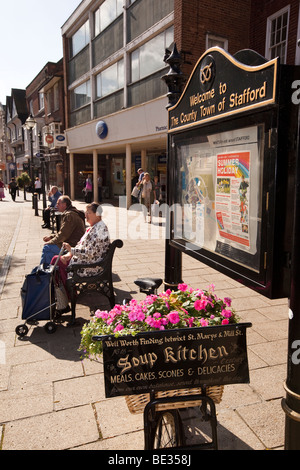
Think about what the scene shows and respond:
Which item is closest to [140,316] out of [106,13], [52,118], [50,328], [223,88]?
[223,88]

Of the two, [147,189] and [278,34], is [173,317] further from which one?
[278,34]

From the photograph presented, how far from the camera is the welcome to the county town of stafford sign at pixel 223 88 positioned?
6.82 feet

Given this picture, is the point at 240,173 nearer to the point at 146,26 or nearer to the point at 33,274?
the point at 33,274

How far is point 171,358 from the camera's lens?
2.11 meters

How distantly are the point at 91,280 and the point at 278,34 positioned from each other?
40.7ft

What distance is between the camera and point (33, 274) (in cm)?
454

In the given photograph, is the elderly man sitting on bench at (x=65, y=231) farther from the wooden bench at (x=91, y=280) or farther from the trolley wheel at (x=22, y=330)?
the trolley wheel at (x=22, y=330)

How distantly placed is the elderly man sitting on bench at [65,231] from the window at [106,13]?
15321 mm

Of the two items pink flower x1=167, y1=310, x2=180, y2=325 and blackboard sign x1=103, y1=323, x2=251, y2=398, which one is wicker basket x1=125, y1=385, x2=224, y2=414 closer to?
blackboard sign x1=103, y1=323, x2=251, y2=398

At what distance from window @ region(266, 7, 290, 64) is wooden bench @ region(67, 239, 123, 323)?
11.0 metres

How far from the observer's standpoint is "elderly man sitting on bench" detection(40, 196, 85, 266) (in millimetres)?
5672

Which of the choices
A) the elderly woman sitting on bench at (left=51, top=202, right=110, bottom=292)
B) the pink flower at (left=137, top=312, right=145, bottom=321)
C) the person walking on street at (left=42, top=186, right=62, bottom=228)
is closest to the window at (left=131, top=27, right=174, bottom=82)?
the person walking on street at (left=42, top=186, right=62, bottom=228)

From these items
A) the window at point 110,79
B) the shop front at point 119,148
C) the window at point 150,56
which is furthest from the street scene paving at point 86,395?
the window at point 110,79
